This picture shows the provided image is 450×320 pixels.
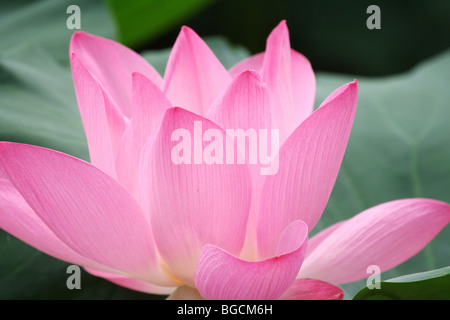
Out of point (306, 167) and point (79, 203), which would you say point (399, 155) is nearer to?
point (306, 167)

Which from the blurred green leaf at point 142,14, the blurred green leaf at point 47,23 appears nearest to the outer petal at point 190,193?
the blurred green leaf at point 47,23

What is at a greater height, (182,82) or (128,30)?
(128,30)

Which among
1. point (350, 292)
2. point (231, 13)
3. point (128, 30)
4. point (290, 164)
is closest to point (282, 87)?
point (290, 164)

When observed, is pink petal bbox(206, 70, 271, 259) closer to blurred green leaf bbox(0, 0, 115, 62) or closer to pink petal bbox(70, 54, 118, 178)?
pink petal bbox(70, 54, 118, 178)

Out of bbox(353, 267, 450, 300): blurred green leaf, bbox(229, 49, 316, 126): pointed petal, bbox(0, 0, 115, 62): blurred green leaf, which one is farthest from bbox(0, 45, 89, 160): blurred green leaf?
bbox(353, 267, 450, 300): blurred green leaf
